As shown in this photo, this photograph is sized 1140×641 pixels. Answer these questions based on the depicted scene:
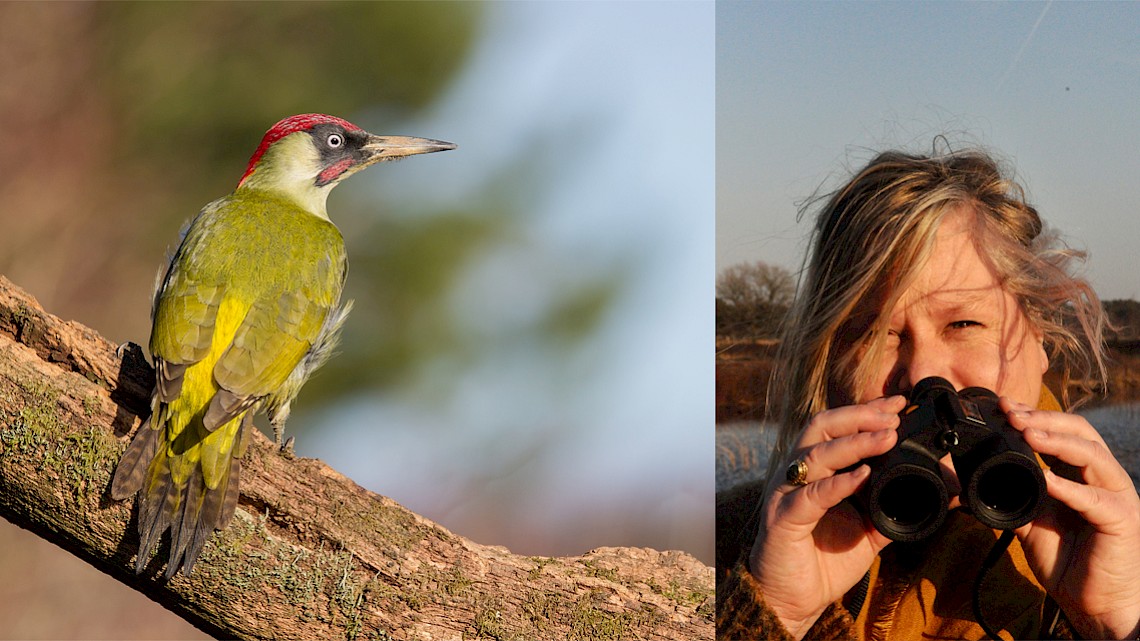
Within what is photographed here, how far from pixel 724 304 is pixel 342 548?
104 centimetres

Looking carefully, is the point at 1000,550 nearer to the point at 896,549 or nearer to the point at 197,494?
the point at 896,549

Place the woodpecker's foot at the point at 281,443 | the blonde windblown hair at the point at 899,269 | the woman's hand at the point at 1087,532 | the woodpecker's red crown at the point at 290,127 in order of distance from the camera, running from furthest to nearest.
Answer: the woodpecker's red crown at the point at 290,127 < the blonde windblown hair at the point at 899,269 < the woodpecker's foot at the point at 281,443 < the woman's hand at the point at 1087,532

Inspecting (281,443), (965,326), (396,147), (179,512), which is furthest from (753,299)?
(179,512)

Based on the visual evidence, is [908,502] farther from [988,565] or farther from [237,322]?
[237,322]

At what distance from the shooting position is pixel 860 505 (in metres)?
1.79

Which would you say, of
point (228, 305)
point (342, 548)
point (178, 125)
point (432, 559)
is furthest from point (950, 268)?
point (178, 125)

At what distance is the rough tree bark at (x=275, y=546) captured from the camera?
153 centimetres

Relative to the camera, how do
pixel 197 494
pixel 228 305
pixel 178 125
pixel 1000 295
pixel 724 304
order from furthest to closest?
pixel 178 125, pixel 724 304, pixel 1000 295, pixel 228 305, pixel 197 494

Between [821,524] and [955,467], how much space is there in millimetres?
340

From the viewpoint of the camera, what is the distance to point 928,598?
75.9 inches

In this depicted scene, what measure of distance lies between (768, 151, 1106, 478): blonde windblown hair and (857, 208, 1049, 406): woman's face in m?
0.02

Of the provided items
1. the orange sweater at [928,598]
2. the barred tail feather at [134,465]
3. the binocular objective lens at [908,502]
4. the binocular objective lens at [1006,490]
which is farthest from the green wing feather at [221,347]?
the binocular objective lens at [1006,490]

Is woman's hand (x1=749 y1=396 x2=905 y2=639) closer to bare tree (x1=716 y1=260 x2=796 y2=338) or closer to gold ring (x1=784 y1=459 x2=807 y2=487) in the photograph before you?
gold ring (x1=784 y1=459 x2=807 y2=487)

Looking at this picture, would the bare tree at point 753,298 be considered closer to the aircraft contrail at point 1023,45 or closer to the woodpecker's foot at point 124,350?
the aircraft contrail at point 1023,45
